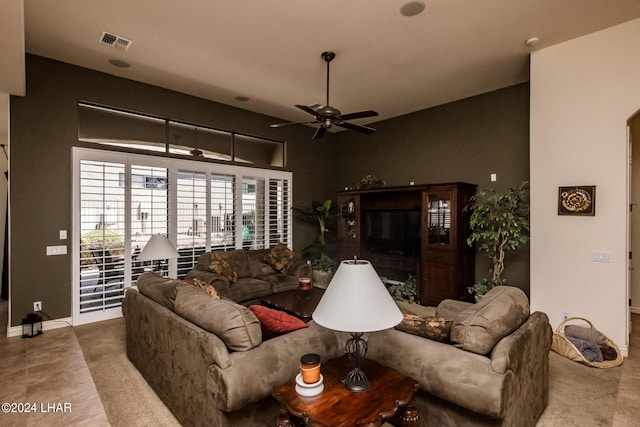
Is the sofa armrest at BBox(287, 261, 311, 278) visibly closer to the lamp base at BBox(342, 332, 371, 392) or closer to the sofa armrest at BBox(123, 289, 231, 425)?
the sofa armrest at BBox(123, 289, 231, 425)

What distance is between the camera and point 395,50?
152 inches

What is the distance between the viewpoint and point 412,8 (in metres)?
3.07

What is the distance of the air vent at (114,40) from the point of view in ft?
11.6

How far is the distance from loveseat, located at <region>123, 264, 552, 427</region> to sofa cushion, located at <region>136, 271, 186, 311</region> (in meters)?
0.09

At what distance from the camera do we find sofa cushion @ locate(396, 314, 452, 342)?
201cm

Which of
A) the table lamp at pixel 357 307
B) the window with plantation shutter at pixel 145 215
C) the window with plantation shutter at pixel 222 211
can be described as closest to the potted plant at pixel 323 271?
the window with plantation shutter at pixel 145 215

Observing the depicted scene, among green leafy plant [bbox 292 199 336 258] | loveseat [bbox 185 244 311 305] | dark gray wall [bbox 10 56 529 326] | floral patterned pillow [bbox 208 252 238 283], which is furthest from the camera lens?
green leafy plant [bbox 292 199 336 258]

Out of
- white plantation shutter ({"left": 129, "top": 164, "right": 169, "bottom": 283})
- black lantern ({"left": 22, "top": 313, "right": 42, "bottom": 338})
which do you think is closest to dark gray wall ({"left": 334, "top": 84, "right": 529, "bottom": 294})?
white plantation shutter ({"left": 129, "top": 164, "right": 169, "bottom": 283})

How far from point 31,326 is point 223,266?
2322mm

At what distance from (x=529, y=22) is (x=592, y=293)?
9.64 ft

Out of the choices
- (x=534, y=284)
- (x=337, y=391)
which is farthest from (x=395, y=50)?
(x=337, y=391)

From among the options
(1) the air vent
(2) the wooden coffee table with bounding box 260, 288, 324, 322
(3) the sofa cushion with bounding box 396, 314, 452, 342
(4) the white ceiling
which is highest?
(4) the white ceiling

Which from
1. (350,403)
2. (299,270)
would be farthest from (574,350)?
(299,270)

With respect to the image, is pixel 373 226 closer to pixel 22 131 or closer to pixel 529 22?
pixel 529 22
